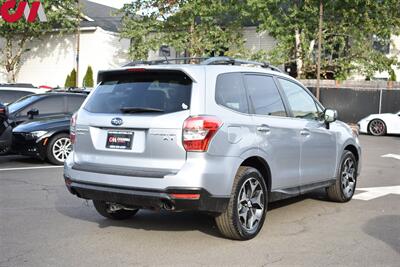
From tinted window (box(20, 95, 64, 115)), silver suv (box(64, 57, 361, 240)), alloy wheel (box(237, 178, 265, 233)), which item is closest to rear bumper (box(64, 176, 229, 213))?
silver suv (box(64, 57, 361, 240))

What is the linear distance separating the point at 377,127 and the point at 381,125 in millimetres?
198

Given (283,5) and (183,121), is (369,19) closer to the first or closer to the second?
(283,5)

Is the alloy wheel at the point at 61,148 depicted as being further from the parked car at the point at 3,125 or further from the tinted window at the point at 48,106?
the parked car at the point at 3,125

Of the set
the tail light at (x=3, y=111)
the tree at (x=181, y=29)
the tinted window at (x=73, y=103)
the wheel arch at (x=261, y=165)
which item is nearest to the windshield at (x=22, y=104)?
the tinted window at (x=73, y=103)

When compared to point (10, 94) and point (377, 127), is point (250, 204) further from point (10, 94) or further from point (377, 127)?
point (377, 127)

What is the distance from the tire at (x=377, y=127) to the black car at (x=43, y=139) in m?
13.1

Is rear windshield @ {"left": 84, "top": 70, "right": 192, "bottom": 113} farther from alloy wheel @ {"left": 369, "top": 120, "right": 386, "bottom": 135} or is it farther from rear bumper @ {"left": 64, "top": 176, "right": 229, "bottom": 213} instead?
alloy wheel @ {"left": 369, "top": 120, "right": 386, "bottom": 135}

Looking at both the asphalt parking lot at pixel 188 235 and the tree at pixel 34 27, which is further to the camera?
the tree at pixel 34 27

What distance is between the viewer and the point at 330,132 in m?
7.39

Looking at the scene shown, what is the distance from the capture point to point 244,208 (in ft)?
18.8

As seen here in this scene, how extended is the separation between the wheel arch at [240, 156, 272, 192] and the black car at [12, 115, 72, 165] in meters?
6.29

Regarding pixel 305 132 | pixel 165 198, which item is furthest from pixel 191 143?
pixel 305 132

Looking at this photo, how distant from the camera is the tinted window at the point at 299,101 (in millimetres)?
6730

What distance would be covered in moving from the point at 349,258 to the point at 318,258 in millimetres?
289
